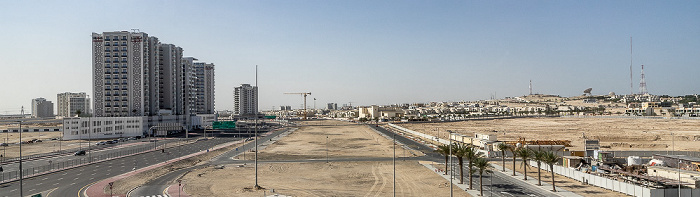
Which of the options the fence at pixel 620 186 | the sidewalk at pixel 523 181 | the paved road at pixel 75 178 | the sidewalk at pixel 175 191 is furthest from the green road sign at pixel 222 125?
the fence at pixel 620 186

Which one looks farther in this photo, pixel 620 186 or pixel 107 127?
pixel 107 127

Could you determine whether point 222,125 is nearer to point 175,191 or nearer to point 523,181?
point 175,191

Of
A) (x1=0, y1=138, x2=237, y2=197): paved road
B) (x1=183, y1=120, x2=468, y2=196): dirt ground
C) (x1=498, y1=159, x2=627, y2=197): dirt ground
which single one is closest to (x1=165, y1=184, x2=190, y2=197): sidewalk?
→ (x1=183, y1=120, x2=468, y2=196): dirt ground

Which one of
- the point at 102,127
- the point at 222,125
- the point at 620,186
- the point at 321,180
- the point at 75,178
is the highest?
the point at 102,127

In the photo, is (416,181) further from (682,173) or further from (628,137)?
(628,137)

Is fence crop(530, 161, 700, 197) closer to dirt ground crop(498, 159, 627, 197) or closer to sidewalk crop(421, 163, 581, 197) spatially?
dirt ground crop(498, 159, 627, 197)

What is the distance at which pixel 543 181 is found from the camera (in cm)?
4831

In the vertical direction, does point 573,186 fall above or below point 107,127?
below

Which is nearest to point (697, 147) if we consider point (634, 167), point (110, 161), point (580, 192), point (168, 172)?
point (634, 167)

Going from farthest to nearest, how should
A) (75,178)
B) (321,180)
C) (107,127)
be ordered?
(107,127)
(75,178)
(321,180)

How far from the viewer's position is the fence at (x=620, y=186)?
123 feet

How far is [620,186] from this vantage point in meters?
41.7

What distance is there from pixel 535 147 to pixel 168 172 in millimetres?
60760

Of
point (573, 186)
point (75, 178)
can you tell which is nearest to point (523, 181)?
point (573, 186)
